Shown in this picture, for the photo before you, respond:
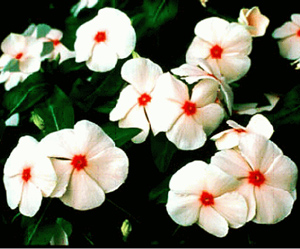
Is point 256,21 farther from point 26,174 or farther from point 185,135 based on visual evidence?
point 26,174

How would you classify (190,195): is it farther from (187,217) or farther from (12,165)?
(12,165)

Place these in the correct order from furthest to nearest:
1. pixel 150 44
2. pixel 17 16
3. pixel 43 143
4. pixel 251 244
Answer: pixel 17 16
pixel 150 44
pixel 251 244
pixel 43 143

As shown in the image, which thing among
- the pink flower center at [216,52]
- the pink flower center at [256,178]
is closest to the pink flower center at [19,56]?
the pink flower center at [216,52]

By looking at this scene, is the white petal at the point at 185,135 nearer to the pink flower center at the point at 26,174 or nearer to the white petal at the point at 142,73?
the white petal at the point at 142,73

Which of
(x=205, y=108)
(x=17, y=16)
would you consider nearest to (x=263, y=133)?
(x=205, y=108)

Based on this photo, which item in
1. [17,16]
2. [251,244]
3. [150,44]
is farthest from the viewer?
[17,16]

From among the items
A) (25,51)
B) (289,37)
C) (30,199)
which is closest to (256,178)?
(30,199)
